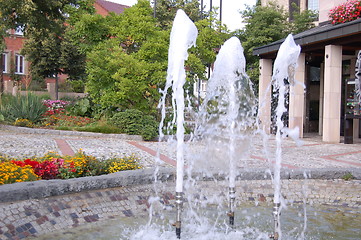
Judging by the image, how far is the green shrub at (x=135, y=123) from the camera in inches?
532

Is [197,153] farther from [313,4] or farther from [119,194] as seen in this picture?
[313,4]

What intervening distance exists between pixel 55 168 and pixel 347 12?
1225 cm

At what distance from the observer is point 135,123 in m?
13.8

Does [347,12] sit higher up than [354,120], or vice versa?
[347,12]

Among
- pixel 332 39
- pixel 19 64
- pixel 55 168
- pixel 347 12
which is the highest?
pixel 19 64

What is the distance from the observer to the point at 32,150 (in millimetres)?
9484

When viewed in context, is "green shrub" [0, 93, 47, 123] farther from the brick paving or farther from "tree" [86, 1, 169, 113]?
the brick paving

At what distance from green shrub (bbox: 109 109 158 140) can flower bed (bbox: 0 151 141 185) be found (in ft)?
21.0

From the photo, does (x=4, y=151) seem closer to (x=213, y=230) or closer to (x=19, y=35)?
(x=213, y=230)

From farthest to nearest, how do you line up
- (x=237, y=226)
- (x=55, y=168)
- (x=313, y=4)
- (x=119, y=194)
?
1. (x=313, y=4)
2. (x=55, y=168)
3. (x=119, y=194)
4. (x=237, y=226)

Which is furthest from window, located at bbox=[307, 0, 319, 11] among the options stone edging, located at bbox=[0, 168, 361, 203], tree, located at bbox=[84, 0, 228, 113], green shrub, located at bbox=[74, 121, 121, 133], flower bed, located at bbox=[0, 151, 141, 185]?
flower bed, located at bbox=[0, 151, 141, 185]

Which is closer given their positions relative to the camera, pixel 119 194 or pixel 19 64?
pixel 119 194

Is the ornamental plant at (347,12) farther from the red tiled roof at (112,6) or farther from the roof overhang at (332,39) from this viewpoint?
the red tiled roof at (112,6)

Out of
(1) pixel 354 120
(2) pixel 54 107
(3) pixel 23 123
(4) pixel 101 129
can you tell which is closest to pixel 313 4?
(1) pixel 354 120
